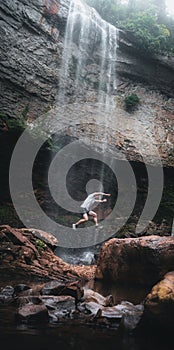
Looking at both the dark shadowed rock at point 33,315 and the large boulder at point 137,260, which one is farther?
the large boulder at point 137,260

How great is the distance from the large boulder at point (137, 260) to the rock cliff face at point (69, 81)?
9.62 metres

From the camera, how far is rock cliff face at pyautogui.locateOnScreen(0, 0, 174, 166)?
47.2 feet

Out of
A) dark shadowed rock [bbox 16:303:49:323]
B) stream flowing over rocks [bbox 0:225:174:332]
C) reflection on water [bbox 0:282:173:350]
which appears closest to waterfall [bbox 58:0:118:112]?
stream flowing over rocks [bbox 0:225:174:332]

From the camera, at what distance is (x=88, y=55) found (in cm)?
1692

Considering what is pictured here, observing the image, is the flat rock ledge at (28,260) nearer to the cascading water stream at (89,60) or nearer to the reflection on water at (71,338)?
the reflection on water at (71,338)

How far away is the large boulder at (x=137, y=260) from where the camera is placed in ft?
17.3

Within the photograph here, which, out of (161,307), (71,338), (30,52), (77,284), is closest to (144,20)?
(30,52)

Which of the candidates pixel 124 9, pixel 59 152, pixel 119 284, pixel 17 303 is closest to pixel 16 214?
pixel 59 152

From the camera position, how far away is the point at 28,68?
14.9 m

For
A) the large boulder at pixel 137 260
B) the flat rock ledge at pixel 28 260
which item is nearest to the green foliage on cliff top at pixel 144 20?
the flat rock ledge at pixel 28 260

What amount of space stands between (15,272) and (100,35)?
14462 mm

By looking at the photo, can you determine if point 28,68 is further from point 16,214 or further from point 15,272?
point 15,272

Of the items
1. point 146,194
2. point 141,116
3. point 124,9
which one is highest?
point 124,9

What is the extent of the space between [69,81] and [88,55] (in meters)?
2.02
